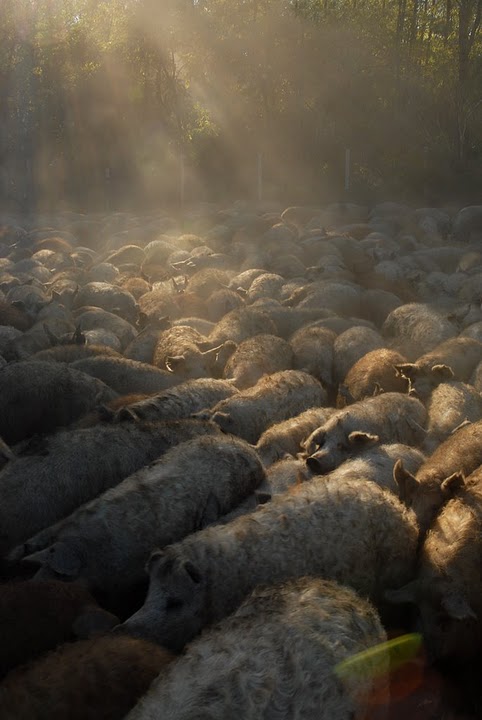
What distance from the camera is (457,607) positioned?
14.9ft

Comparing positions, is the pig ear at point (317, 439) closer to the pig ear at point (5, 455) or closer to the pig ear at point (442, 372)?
the pig ear at point (442, 372)

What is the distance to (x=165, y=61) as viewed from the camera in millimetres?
36031

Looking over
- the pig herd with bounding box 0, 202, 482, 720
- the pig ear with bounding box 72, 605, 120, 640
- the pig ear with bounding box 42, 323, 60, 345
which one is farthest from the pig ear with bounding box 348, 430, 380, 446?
the pig ear with bounding box 42, 323, 60, 345

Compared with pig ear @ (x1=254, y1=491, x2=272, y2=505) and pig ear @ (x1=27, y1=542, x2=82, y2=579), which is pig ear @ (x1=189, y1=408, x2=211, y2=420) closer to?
pig ear @ (x1=254, y1=491, x2=272, y2=505)

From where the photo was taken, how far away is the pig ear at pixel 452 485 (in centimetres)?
562

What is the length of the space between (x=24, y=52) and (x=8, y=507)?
43094 millimetres

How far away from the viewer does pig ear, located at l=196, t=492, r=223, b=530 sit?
5801mm

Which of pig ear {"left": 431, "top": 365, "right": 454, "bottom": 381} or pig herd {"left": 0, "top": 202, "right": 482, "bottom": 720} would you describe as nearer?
pig herd {"left": 0, "top": 202, "right": 482, "bottom": 720}

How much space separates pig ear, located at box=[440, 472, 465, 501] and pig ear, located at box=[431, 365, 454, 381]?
317cm

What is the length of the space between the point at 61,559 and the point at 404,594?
2.09 m

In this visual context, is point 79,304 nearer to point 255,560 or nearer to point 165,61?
point 255,560

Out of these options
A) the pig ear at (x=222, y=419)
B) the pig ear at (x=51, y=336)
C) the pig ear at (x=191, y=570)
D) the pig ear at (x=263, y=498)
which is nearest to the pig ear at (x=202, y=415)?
the pig ear at (x=222, y=419)

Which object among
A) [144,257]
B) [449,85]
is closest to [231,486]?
[144,257]

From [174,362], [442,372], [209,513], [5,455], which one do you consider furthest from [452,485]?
[174,362]
